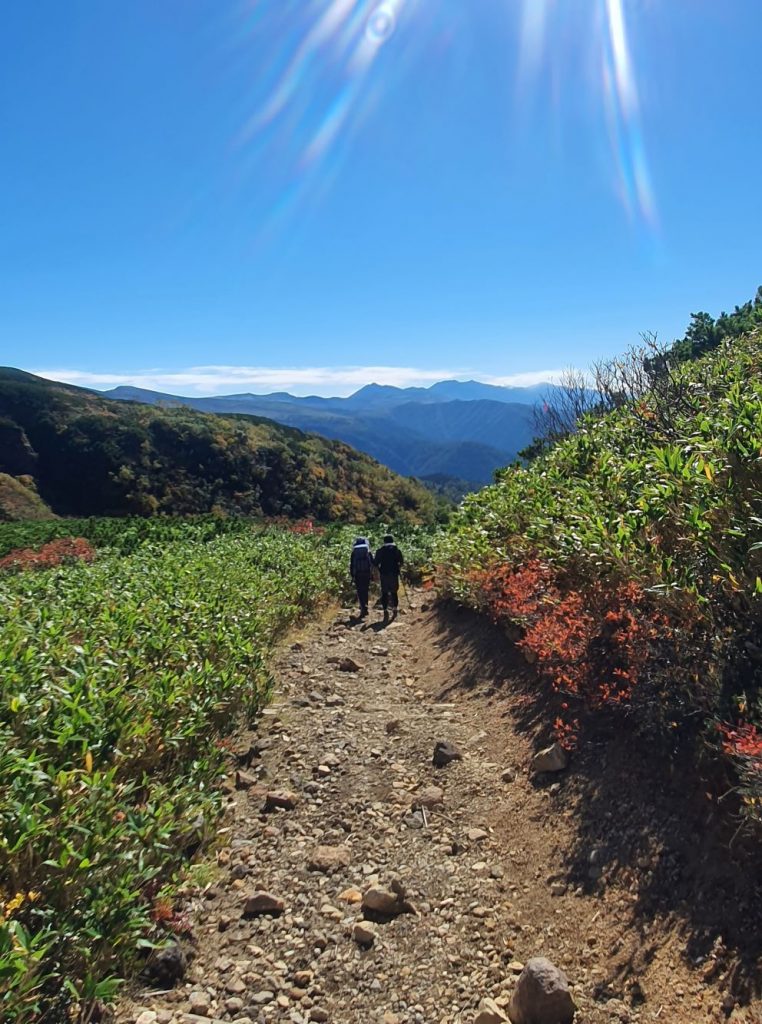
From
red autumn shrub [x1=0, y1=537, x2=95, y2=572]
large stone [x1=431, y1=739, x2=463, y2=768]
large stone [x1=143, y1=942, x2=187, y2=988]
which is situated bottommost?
red autumn shrub [x1=0, y1=537, x2=95, y2=572]

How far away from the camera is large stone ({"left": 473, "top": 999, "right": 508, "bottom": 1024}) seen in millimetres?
2576

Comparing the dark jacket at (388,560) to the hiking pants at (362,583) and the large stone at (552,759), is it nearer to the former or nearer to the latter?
the hiking pants at (362,583)

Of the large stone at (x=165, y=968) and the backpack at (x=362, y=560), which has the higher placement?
the backpack at (x=362, y=560)

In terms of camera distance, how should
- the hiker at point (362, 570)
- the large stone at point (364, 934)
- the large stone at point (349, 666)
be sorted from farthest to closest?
the hiker at point (362, 570)
the large stone at point (349, 666)
the large stone at point (364, 934)

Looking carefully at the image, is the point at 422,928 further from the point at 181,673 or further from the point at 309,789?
the point at 181,673

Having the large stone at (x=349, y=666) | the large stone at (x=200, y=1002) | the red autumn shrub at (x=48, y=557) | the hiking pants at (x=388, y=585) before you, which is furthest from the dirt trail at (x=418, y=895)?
the red autumn shrub at (x=48, y=557)

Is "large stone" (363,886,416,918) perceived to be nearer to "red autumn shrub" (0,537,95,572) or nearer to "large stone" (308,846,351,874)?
"large stone" (308,846,351,874)

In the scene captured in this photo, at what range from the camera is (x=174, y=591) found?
7.79 metres

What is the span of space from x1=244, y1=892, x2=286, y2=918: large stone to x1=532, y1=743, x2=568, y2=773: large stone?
2095 millimetres

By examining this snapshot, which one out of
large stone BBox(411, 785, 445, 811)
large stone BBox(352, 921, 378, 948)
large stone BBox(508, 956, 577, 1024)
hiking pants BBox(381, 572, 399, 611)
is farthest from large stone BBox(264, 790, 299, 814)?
hiking pants BBox(381, 572, 399, 611)

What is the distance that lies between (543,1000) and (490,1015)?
265 mm

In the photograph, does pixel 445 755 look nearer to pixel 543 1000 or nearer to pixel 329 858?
pixel 329 858

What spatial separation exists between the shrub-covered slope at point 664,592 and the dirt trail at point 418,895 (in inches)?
30.2

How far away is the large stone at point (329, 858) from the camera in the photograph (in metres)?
3.81
